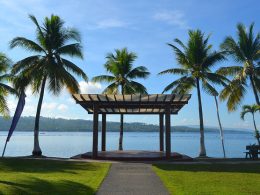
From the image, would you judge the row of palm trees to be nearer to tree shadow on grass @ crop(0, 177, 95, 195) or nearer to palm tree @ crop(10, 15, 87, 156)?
palm tree @ crop(10, 15, 87, 156)

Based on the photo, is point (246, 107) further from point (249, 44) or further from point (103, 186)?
point (103, 186)

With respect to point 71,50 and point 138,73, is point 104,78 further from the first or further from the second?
point 71,50

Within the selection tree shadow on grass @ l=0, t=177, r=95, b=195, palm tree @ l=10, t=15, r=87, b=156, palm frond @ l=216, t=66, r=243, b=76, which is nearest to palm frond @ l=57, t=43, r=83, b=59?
palm tree @ l=10, t=15, r=87, b=156

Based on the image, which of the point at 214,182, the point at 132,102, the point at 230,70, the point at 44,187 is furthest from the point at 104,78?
the point at 44,187

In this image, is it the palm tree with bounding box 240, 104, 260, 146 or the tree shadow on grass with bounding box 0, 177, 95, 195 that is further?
the palm tree with bounding box 240, 104, 260, 146

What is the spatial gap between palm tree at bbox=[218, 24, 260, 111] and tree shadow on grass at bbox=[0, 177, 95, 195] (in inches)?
767

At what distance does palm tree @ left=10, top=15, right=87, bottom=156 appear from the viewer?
27172 millimetres

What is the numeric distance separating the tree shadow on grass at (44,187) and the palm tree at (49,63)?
47.6 ft

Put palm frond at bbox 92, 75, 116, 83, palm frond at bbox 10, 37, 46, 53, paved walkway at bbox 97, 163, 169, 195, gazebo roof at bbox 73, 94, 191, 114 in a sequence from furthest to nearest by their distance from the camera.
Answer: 1. palm frond at bbox 92, 75, 116, 83
2. palm frond at bbox 10, 37, 46, 53
3. gazebo roof at bbox 73, 94, 191, 114
4. paved walkway at bbox 97, 163, 169, 195

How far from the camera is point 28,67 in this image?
27.8 metres

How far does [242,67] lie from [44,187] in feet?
70.5

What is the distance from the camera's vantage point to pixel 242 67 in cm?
2950

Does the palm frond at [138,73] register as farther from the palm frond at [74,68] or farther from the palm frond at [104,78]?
the palm frond at [74,68]

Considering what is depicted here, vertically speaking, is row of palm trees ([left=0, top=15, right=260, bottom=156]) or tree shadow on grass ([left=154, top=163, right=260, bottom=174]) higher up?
row of palm trees ([left=0, top=15, right=260, bottom=156])
